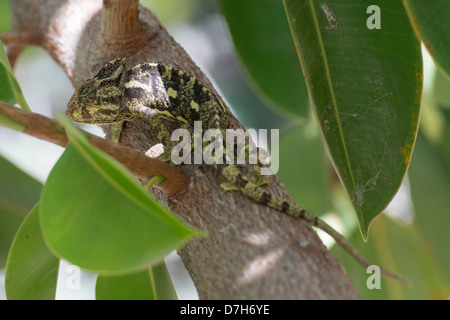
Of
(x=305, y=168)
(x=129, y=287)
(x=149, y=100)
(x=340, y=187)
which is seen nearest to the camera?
(x=129, y=287)

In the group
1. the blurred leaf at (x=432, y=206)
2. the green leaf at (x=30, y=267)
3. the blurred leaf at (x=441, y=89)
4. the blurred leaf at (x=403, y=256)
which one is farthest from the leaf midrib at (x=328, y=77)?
the blurred leaf at (x=432, y=206)

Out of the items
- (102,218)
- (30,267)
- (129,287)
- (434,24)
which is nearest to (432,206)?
(434,24)

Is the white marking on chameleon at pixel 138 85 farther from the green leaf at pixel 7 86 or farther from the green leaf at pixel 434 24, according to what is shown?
the green leaf at pixel 434 24

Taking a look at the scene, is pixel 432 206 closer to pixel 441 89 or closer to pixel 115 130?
pixel 441 89

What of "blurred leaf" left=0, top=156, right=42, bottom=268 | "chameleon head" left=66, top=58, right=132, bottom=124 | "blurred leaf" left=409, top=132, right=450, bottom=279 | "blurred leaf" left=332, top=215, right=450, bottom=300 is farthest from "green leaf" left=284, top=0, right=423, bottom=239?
"blurred leaf" left=0, top=156, right=42, bottom=268
